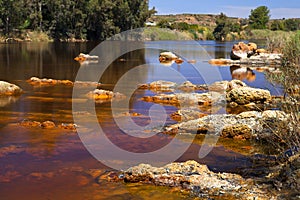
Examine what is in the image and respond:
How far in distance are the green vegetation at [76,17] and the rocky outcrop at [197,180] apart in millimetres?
54012

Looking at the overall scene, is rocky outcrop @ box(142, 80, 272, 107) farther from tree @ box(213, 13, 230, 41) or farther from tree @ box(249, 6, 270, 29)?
tree @ box(249, 6, 270, 29)

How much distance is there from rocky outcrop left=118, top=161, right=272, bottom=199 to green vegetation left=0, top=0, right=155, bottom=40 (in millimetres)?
54012

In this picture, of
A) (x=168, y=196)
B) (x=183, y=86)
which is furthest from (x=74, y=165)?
(x=183, y=86)

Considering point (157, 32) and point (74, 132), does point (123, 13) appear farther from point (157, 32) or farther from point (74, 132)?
point (74, 132)

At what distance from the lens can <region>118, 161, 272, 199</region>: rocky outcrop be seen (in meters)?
6.75

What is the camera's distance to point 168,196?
6.77m

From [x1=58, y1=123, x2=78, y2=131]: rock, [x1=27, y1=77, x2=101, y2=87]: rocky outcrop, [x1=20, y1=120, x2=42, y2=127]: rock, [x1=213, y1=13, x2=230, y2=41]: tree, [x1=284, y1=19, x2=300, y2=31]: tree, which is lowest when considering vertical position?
[x1=58, y1=123, x2=78, y2=131]: rock

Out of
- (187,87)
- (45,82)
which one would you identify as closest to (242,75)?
(187,87)

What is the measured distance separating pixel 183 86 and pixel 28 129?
10588mm

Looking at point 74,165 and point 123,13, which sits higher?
point 123,13

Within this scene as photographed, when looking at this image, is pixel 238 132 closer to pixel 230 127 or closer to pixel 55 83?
pixel 230 127

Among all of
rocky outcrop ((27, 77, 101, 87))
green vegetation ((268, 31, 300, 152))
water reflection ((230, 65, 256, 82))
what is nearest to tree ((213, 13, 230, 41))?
water reflection ((230, 65, 256, 82))

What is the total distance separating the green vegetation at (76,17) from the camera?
195 ft

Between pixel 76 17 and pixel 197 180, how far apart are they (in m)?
Answer: 61.2
